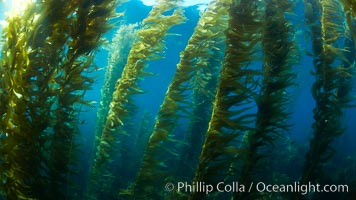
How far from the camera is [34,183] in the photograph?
3602 millimetres

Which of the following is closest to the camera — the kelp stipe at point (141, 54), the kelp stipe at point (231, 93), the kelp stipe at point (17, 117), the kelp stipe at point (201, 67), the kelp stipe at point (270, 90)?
the kelp stipe at point (17, 117)

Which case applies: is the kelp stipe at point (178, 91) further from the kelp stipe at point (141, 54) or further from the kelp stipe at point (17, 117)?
the kelp stipe at point (17, 117)

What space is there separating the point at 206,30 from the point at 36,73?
2.59 m

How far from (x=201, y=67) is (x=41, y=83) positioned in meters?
2.45

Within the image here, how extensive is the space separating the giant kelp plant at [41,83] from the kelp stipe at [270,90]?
228cm

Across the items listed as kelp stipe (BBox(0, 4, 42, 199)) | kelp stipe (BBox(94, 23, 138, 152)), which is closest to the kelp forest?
kelp stipe (BBox(0, 4, 42, 199))

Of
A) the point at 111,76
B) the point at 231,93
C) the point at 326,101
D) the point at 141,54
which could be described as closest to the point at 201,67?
the point at 141,54

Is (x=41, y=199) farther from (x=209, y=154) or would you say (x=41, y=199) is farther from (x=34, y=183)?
(x=209, y=154)

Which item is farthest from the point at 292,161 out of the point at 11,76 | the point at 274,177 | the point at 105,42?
the point at 11,76

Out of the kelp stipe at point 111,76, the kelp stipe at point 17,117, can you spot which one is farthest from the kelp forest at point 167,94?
the kelp stipe at point 111,76

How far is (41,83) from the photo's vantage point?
3.43 meters

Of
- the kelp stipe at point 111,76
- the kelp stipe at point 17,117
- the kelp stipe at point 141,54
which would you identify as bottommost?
the kelp stipe at point 17,117

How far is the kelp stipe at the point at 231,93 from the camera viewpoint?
11.6ft

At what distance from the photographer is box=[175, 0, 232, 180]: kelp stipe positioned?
455 centimetres
